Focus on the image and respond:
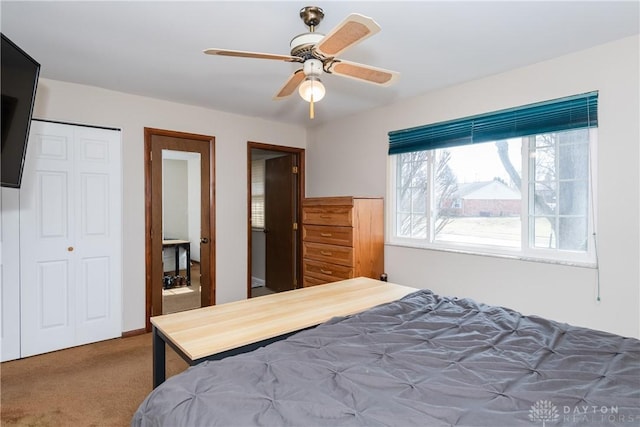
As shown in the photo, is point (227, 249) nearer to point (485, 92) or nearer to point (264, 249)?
point (264, 249)

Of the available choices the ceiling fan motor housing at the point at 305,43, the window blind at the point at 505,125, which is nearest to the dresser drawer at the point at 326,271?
the window blind at the point at 505,125

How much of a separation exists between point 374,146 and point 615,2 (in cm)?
229

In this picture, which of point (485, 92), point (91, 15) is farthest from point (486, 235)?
point (91, 15)

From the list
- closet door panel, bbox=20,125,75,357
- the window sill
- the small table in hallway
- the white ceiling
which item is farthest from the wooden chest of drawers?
closet door panel, bbox=20,125,75,357

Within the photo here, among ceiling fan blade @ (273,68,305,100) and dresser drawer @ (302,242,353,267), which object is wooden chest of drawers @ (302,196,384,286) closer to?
dresser drawer @ (302,242,353,267)

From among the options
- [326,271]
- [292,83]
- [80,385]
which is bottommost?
[80,385]

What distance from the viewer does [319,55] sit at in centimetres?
173

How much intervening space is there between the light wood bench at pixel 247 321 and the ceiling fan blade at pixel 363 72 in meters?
1.29

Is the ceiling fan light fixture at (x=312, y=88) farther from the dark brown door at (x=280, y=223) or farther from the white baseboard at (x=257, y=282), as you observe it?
the white baseboard at (x=257, y=282)

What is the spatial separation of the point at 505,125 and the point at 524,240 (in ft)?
3.10

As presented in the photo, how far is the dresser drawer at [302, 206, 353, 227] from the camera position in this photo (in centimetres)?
352

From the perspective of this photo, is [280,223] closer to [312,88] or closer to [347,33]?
[312,88]

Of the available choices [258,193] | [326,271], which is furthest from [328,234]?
[258,193]

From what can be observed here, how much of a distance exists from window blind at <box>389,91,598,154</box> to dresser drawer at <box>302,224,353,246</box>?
39.6 inches
